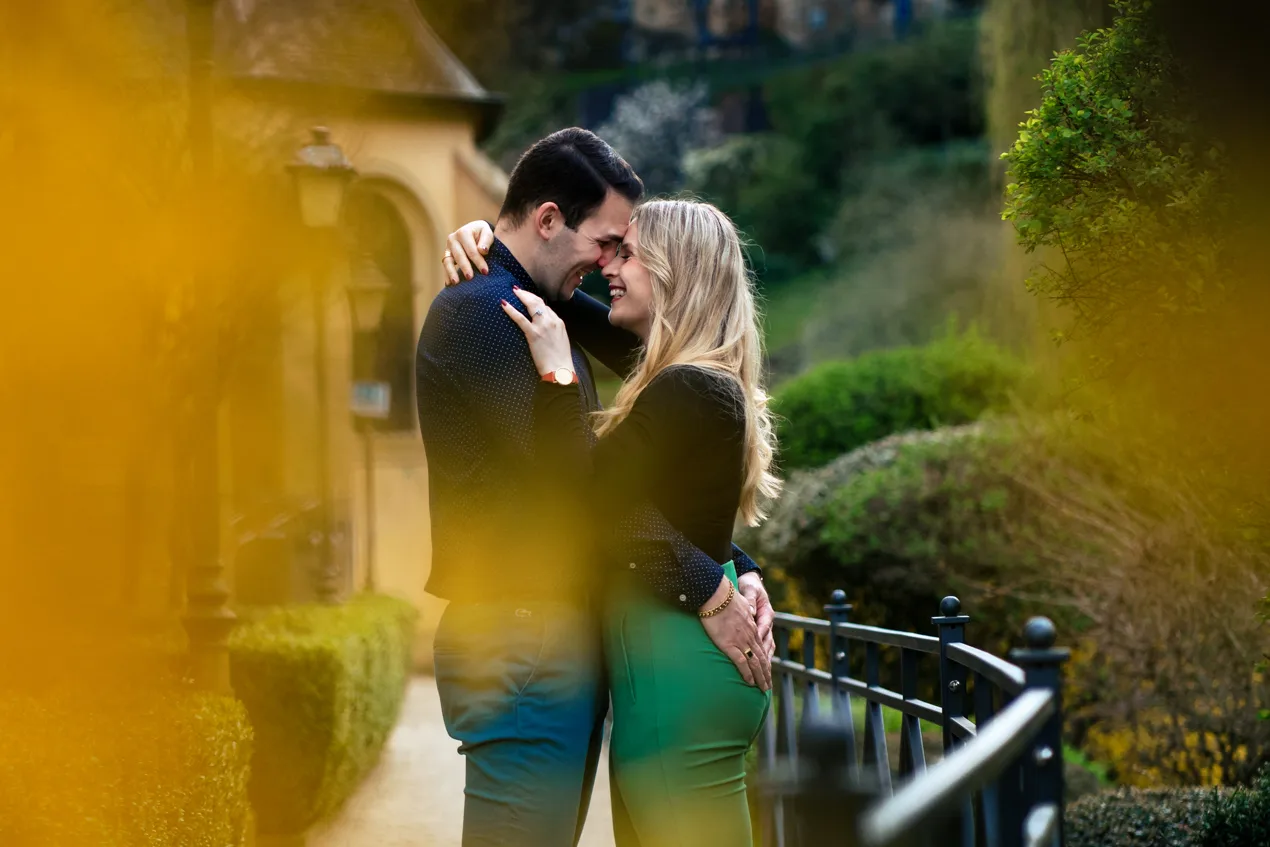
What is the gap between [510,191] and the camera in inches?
152

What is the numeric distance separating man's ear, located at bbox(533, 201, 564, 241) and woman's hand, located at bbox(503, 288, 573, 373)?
10.9 inches

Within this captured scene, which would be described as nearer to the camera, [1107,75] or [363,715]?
[1107,75]

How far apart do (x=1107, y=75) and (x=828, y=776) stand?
11.6 ft

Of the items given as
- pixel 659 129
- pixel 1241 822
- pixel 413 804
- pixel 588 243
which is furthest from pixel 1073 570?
pixel 659 129

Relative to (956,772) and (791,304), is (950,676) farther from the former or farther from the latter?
(791,304)

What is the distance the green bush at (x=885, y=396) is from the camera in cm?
1559

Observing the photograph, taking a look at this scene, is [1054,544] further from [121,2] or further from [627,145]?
[627,145]

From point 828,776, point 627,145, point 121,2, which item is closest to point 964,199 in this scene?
point 627,145

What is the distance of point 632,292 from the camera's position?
3.67 metres

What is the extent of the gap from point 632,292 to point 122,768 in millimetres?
2176

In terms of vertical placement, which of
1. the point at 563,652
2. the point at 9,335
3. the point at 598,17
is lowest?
the point at 563,652

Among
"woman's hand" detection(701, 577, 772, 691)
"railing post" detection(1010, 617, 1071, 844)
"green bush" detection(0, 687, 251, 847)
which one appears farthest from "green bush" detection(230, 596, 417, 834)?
"railing post" detection(1010, 617, 1071, 844)

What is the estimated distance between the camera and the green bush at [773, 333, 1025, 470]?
15586 millimetres

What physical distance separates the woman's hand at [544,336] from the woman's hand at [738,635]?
60 centimetres
